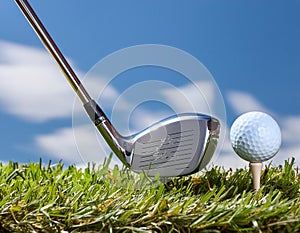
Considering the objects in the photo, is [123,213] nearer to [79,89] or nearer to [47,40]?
[79,89]

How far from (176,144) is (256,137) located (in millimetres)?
432

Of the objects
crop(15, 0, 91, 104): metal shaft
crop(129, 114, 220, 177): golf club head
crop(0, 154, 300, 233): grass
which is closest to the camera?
crop(0, 154, 300, 233): grass

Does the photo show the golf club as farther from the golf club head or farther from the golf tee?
the golf tee

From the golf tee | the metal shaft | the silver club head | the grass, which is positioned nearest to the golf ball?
the golf tee

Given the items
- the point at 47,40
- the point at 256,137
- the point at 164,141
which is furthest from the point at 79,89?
the point at 256,137

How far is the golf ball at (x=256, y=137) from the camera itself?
2588mm

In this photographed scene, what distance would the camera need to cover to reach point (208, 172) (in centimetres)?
289

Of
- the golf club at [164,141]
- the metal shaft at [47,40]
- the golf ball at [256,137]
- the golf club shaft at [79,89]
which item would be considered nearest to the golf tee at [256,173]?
the golf ball at [256,137]

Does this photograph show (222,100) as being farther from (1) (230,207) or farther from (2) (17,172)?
(2) (17,172)

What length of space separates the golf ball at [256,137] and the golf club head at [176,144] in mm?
202

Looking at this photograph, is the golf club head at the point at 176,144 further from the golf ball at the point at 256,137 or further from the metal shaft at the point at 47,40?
the metal shaft at the point at 47,40

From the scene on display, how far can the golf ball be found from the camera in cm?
259

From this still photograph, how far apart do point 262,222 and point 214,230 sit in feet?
0.59

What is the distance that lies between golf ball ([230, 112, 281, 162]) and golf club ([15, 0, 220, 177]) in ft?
0.64
